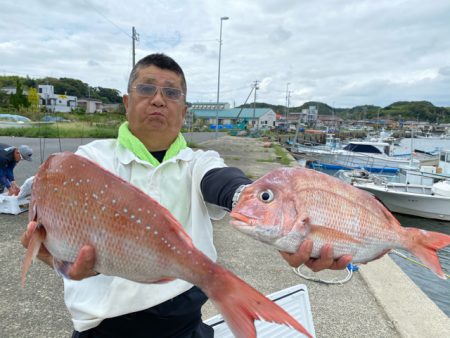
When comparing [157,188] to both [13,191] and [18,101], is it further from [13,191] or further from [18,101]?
[18,101]

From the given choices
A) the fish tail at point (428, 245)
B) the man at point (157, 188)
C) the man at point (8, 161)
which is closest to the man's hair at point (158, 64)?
the man at point (157, 188)

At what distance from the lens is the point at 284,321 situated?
101 cm

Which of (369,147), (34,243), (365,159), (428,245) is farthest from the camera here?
(369,147)

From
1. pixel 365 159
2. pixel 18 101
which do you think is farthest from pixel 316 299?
pixel 18 101

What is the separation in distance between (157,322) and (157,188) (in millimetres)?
715

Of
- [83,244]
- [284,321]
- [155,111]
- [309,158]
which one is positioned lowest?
[309,158]

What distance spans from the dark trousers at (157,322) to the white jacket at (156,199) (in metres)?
0.09

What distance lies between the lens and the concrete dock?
321 centimetres

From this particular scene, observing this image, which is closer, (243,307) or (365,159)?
(243,307)

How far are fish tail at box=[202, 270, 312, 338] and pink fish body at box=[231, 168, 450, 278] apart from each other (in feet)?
0.96

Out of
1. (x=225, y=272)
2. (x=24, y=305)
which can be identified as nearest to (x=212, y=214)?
(x=225, y=272)

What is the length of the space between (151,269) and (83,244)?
292 mm

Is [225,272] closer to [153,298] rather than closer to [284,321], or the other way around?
[284,321]

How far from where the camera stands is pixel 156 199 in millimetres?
1733
